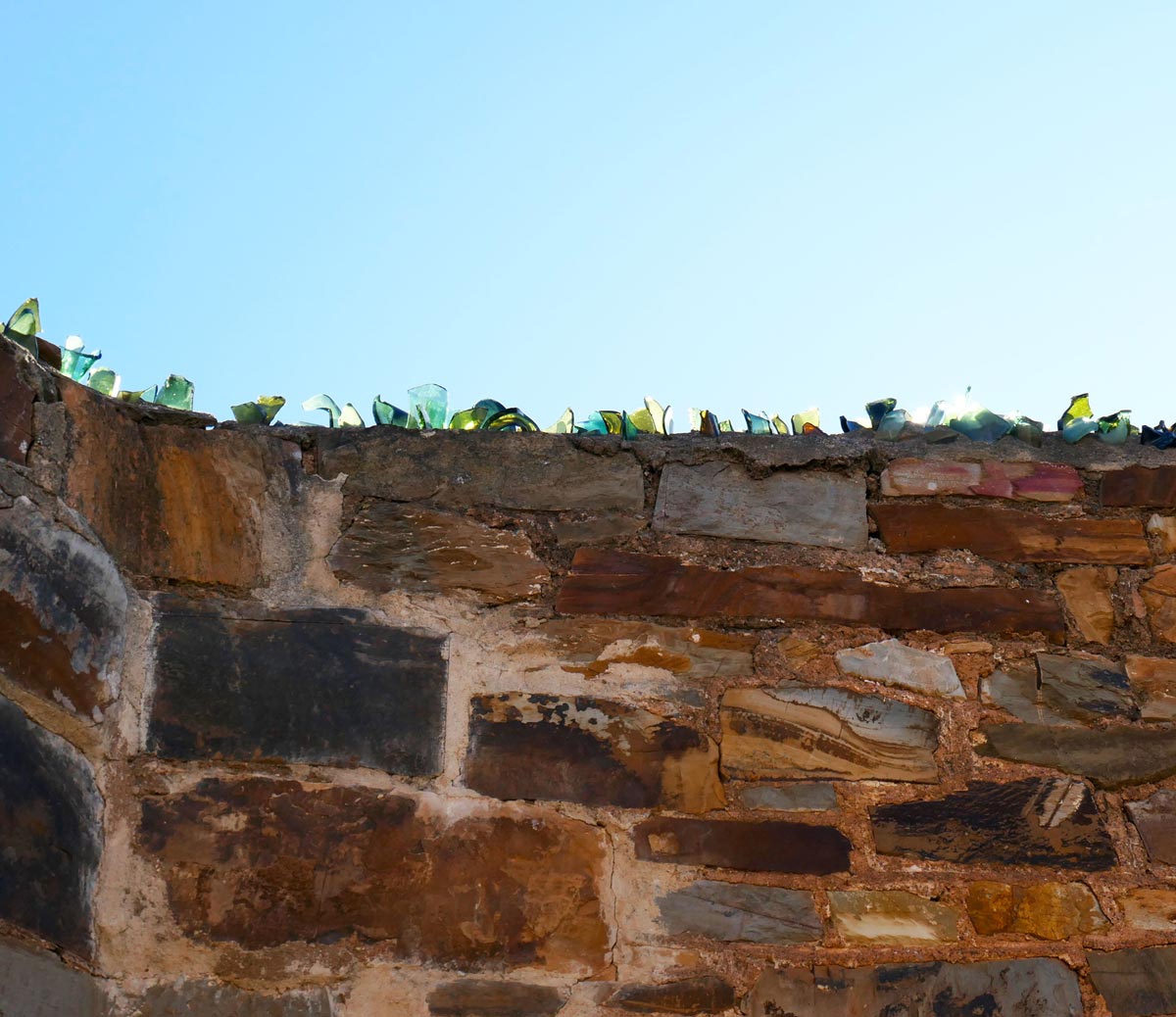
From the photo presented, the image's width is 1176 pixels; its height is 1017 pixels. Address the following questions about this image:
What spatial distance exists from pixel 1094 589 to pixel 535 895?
1060 mm

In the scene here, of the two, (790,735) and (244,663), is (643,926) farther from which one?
(244,663)

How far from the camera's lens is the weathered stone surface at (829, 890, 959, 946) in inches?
76.5

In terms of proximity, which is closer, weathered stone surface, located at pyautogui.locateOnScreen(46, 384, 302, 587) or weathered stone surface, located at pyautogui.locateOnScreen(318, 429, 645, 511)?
weathered stone surface, located at pyautogui.locateOnScreen(46, 384, 302, 587)

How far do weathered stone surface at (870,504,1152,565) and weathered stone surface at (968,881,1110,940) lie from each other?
54 cm

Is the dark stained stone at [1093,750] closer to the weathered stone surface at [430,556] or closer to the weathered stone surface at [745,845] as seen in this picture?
the weathered stone surface at [745,845]

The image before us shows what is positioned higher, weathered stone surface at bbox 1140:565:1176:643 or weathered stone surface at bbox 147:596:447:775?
weathered stone surface at bbox 1140:565:1176:643

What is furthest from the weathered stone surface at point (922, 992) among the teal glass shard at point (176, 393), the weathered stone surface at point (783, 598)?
the teal glass shard at point (176, 393)

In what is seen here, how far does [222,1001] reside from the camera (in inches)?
72.1

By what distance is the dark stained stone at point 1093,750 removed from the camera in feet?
6.83

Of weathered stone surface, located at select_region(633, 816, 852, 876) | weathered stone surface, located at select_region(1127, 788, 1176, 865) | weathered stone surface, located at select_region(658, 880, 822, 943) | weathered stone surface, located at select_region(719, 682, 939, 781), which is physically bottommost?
weathered stone surface, located at select_region(658, 880, 822, 943)

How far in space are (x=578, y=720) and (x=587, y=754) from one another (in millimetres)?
55

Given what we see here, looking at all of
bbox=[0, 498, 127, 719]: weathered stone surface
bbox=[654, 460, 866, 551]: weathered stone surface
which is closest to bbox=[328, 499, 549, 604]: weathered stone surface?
bbox=[654, 460, 866, 551]: weathered stone surface

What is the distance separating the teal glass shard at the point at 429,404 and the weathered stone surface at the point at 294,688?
1.26 feet

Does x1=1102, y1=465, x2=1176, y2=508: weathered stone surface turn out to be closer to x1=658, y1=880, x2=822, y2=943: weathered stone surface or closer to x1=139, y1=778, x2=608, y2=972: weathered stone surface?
x1=658, y1=880, x2=822, y2=943: weathered stone surface
